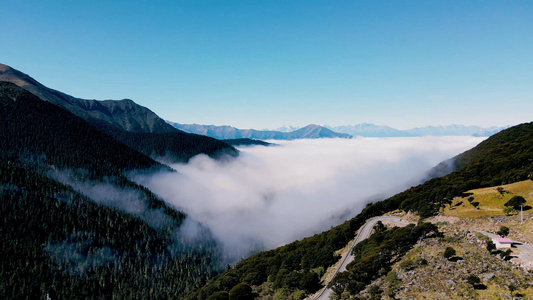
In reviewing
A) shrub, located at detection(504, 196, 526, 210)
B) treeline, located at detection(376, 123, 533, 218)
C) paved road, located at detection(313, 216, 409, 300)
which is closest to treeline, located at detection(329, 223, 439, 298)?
paved road, located at detection(313, 216, 409, 300)

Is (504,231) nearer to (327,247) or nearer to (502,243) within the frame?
(502,243)

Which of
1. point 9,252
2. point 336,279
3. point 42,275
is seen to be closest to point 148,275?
point 42,275

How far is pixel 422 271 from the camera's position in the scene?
146 feet

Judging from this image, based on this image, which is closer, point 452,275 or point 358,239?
point 452,275

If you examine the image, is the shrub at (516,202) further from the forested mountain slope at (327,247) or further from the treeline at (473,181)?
the treeline at (473,181)

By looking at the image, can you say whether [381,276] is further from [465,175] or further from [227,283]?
[465,175]

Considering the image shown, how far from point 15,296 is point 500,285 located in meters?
216

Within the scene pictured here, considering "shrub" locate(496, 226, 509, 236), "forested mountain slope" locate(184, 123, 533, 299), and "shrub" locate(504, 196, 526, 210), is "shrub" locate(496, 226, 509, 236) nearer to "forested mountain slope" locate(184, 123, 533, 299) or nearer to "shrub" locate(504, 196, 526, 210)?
"shrub" locate(504, 196, 526, 210)

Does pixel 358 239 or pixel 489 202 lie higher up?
pixel 489 202

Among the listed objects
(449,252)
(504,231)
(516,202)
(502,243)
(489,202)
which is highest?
(516,202)

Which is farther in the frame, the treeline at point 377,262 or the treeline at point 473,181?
the treeline at point 473,181

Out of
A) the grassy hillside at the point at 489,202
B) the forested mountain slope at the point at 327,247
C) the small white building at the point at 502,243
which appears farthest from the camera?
the forested mountain slope at the point at 327,247

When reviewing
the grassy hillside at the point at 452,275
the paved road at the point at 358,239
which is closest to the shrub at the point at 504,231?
the grassy hillside at the point at 452,275

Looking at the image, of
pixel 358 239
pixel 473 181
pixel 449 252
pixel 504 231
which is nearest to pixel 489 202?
pixel 504 231
